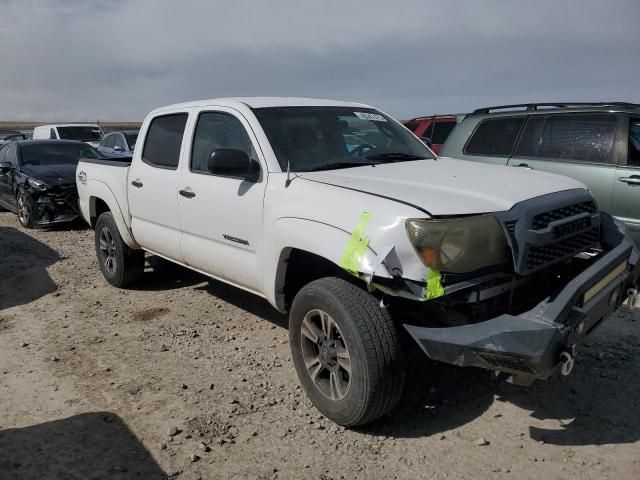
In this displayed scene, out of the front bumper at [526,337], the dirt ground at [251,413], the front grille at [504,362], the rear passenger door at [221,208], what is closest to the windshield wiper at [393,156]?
the rear passenger door at [221,208]

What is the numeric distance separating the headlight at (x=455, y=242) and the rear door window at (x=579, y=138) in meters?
3.43

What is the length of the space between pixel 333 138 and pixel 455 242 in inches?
66.1

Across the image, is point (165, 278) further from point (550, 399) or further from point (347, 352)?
point (550, 399)

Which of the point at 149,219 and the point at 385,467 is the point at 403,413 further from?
the point at 149,219

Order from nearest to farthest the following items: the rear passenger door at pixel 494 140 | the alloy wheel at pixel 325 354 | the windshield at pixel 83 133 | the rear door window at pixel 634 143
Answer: the alloy wheel at pixel 325 354 → the rear door window at pixel 634 143 → the rear passenger door at pixel 494 140 → the windshield at pixel 83 133

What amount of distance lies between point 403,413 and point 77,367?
2435 millimetres

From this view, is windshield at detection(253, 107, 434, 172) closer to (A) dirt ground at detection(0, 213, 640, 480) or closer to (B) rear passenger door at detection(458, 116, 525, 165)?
(A) dirt ground at detection(0, 213, 640, 480)

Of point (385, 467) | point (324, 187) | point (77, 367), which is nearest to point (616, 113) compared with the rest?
point (324, 187)

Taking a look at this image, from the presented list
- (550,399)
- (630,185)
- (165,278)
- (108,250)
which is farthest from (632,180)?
(108,250)

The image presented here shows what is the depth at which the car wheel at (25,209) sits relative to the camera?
9711 mm

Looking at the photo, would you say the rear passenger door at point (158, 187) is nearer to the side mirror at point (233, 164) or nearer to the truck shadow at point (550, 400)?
the side mirror at point (233, 164)

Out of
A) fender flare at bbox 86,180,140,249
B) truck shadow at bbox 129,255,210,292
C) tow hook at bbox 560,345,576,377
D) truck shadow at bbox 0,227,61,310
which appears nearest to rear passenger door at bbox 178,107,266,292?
fender flare at bbox 86,180,140,249

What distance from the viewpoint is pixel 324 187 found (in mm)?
3281

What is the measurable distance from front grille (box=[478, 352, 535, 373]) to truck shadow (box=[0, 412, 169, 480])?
5.66 feet
